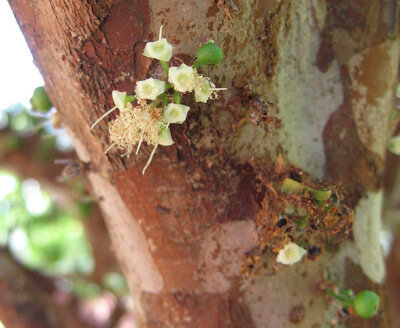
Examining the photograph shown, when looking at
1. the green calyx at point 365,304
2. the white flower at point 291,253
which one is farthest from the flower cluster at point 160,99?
the green calyx at point 365,304

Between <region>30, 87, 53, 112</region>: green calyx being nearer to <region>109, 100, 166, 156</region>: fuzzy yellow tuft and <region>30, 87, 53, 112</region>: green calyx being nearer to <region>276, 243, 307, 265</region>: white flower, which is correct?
<region>109, 100, 166, 156</region>: fuzzy yellow tuft

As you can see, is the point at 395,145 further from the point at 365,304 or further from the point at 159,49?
the point at 159,49

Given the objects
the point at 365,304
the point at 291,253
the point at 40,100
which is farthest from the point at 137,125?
the point at 365,304

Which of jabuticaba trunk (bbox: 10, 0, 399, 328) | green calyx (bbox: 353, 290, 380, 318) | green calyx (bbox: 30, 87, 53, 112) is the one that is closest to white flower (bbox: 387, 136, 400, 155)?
jabuticaba trunk (bbox: 10, 0, 399, 328)

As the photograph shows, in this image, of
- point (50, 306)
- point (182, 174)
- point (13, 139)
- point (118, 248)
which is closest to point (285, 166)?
point (182, 174)

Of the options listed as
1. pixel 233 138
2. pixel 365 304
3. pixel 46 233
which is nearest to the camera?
pixel 233 138

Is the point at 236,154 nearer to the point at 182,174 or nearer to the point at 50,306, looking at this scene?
the point at 182,174
